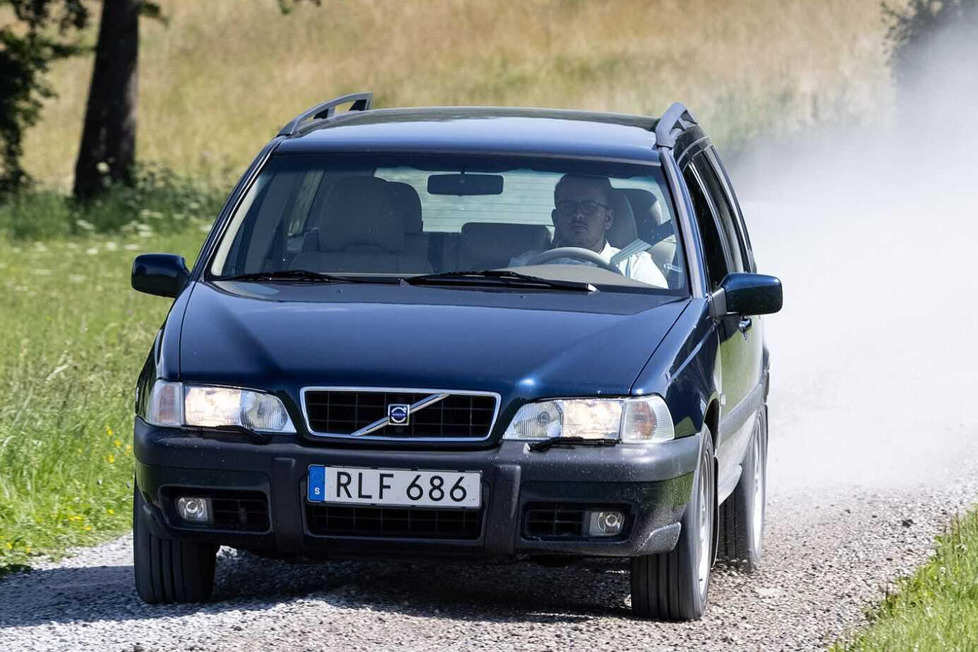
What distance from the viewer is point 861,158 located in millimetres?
32250

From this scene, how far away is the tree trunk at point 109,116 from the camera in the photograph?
27359 mm

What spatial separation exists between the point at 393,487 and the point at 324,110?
2737mm

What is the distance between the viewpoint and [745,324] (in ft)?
25.4

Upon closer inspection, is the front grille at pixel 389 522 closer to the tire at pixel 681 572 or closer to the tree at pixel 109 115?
the tire at pixel 681 572

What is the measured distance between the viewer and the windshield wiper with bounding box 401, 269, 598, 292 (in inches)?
266

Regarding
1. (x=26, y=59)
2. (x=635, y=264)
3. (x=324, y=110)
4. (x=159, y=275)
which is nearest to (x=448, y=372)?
(x=635, y=264)

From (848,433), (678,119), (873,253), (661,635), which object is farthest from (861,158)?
(661,635)

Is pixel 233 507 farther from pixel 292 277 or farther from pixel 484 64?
pixel 484 64

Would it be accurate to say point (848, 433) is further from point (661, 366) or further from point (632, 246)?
point (661, 366)

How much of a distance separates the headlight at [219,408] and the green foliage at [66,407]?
77.0 inches

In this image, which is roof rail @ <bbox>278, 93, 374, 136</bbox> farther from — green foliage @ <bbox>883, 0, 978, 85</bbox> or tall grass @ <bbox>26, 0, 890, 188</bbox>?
tall grass @ <bbox>26, 0, 890, 188</bbox>

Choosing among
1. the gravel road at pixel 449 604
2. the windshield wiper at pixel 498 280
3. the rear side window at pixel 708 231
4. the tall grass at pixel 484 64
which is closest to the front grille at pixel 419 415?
the gravel road at pixel 449 604

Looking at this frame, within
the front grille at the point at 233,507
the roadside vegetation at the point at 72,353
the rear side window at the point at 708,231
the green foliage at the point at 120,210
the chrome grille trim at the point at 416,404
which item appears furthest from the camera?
the green foliage at the point at 120,210

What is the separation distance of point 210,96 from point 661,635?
130 ft
